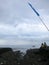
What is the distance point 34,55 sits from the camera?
3097 cm

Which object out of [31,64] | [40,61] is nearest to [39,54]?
[40,61]

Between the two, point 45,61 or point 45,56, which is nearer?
point 45,61

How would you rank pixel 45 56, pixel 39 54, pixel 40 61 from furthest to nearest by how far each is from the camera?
1. pixel 39 54
2. pixel 45 56
3. pixel 40 61

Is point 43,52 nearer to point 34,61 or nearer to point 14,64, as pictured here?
point 34,61

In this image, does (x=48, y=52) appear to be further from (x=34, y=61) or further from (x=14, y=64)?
(x=14, y=64)

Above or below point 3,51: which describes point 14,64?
below

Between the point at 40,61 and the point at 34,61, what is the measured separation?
0.97m

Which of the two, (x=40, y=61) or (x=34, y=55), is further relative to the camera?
(x=34, y=55)

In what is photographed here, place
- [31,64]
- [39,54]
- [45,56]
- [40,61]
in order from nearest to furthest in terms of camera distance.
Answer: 1. [31,64]
2. [40,61]
3. [45,56]
4. [39,54]

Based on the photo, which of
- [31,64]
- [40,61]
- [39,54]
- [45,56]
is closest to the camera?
[31,64]

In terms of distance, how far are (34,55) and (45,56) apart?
2.03m

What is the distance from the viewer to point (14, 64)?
25.5m

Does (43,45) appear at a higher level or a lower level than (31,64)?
higher

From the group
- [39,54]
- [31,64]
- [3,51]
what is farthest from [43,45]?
[31,64]
